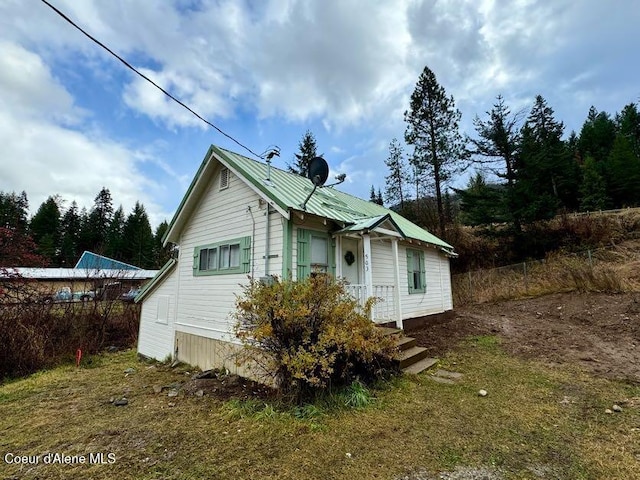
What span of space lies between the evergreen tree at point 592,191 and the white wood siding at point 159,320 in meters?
25.8

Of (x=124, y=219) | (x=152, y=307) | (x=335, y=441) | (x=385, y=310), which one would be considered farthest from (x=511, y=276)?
(x=124, y=219)

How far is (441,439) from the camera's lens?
138 inches

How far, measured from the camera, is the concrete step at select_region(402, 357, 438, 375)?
5.82 m

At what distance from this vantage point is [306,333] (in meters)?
4.55

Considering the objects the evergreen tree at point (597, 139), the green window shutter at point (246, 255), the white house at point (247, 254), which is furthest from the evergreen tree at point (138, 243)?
the evergreen tree at point (597, 139)

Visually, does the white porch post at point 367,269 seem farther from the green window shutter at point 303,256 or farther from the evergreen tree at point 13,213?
the evergreen tree at point 13,213

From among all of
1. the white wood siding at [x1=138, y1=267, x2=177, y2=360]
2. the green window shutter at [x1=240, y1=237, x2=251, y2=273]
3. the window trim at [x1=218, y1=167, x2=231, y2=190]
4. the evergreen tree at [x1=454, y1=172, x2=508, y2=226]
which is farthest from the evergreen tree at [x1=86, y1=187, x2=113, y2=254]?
the evergreen tree at [x1=454, y1=172, x2=508, y2=226]

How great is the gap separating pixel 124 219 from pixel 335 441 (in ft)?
210

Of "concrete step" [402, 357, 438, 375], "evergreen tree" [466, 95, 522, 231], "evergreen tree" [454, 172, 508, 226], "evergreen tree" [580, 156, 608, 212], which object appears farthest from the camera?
"evergreen tree" [580, 156, 608, 212]

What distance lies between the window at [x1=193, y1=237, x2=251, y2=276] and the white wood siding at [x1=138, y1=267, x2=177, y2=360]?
62.6 inches

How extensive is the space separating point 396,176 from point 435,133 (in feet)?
18.9

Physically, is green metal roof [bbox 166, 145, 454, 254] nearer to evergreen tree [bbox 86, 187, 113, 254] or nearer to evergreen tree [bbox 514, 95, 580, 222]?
evergreen tree [bbox 514, 95, 580, 222]

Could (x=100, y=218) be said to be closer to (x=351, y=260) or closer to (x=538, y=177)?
(x=351, y=260)

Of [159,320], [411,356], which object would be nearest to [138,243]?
[159,320]
